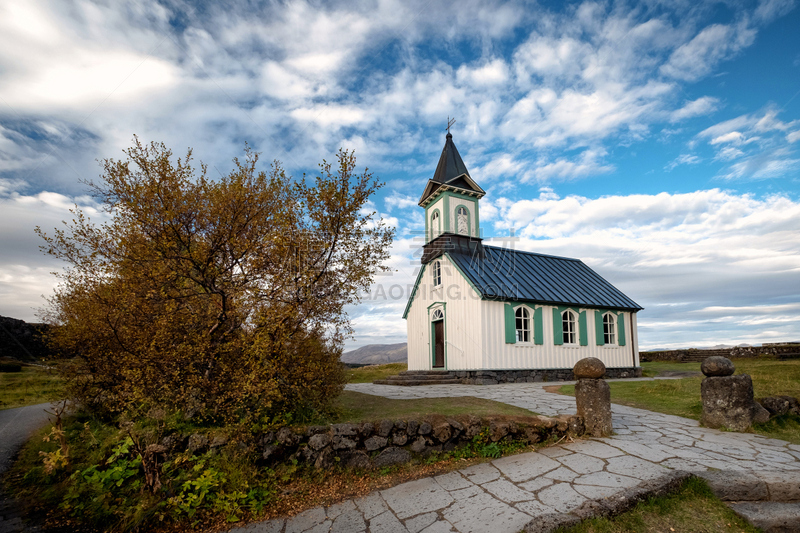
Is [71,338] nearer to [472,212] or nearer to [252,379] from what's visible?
[252,379]

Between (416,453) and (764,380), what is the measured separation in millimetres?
9119

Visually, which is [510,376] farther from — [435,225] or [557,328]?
[435,225]

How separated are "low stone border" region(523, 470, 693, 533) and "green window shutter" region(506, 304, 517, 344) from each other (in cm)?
1045

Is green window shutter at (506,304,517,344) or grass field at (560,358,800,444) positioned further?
green window shutter at (506,304,517,344)

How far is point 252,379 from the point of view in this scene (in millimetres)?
4801

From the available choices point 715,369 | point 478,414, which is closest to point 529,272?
point 715,369

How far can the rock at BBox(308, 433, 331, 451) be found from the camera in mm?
5027

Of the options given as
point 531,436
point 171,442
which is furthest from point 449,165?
point 171,442

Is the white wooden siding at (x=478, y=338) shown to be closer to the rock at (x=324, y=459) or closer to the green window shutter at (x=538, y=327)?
the green window shutter at (x=538, y=327)

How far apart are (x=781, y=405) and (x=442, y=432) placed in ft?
20.1

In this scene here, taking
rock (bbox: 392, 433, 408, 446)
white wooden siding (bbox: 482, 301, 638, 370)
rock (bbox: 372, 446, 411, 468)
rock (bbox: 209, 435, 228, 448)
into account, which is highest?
white wooden siding (bbox: 482, 301, 638, 370)

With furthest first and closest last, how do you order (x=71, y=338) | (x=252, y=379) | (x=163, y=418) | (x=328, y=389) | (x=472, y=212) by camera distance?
(x=472, y=212) → (x=71, y=338) → (x=328, y=389) → (x=163, y=418) → (x=252, y=379)

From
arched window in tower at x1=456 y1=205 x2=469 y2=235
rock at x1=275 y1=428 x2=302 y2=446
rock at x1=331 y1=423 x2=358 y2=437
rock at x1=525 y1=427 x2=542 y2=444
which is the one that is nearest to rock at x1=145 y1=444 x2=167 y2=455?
rock at x1=275 y1=428 x2=302 y2=446

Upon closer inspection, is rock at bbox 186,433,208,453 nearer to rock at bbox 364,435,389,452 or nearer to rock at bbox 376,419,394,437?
rock at bbox 364,435,389,452
